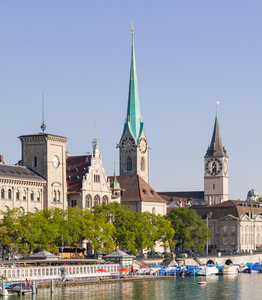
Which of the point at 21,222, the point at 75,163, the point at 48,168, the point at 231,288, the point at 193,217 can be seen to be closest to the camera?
the point at 231,288

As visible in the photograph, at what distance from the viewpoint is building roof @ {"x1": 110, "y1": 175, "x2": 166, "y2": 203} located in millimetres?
182500

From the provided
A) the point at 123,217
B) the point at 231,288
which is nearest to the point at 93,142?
the point at 123,217

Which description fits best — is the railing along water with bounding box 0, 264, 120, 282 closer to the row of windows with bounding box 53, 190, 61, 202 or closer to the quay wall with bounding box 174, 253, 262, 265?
the row of windows with bounding box 53, 190, 61, 202

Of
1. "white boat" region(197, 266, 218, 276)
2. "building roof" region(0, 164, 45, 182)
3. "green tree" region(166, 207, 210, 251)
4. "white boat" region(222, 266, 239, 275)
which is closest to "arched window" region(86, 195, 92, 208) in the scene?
"building roof" region(0, 164, 45, 182)

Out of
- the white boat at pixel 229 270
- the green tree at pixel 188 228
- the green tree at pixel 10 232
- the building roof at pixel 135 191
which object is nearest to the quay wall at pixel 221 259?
the green tree at pixel 188 228

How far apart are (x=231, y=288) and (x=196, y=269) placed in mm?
29390

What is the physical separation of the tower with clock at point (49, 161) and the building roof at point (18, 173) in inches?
65.4

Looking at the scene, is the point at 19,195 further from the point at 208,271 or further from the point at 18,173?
the point at 208,271

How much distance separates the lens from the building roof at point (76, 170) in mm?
157500

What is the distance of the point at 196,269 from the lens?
502 feet

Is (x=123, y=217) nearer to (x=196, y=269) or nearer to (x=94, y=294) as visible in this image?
(x=196, y=269)

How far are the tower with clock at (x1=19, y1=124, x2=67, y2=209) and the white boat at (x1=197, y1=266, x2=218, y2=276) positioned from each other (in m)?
24.9

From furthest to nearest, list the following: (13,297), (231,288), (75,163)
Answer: (75,163) < (231,288) < (13,297)

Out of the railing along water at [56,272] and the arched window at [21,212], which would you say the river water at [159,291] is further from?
the arched window at [21,212]
